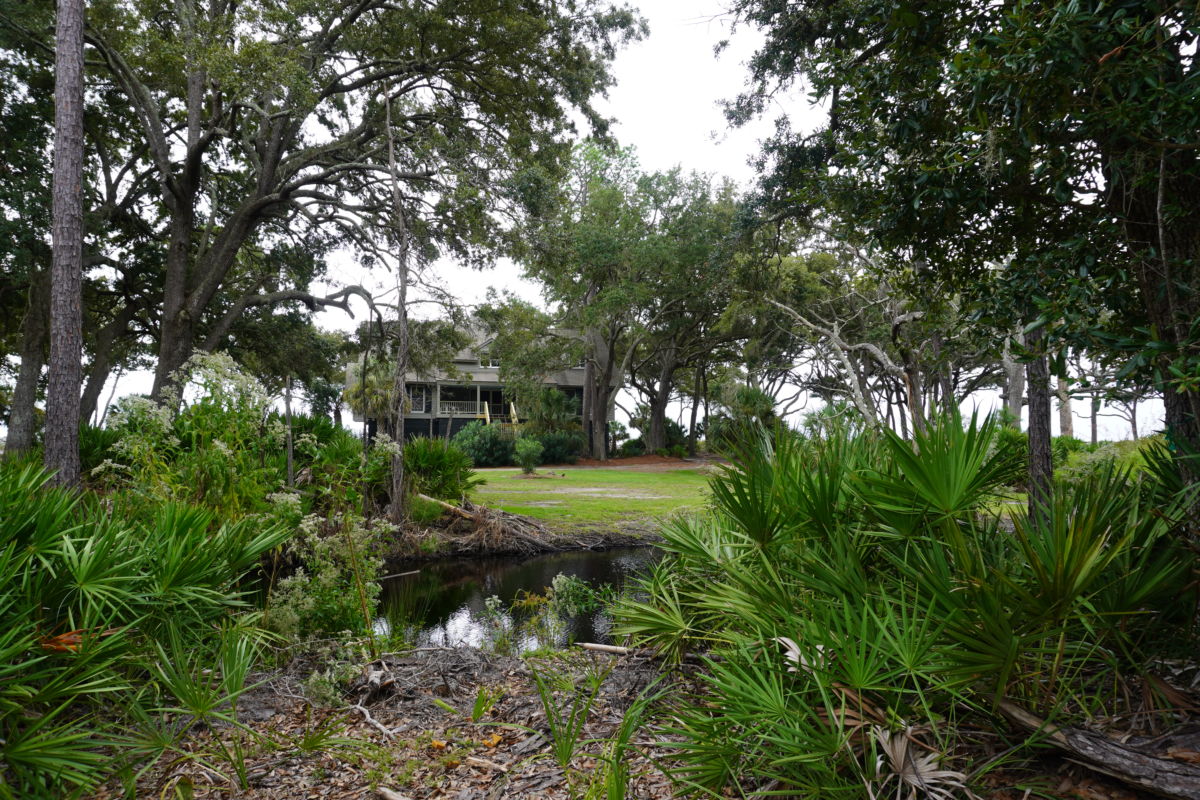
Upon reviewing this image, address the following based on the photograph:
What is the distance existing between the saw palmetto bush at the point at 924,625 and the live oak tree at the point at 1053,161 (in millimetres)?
746

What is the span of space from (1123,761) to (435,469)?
461 inches

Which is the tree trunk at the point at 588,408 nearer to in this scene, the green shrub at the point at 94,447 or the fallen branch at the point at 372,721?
the green shrub at the point at 94,447

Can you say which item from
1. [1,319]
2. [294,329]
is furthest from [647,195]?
[1,319]

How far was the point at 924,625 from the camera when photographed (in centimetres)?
254

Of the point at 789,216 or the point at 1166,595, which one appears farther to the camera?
the point at 789,216

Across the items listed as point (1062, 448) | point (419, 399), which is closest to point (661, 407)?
point (419, 399)

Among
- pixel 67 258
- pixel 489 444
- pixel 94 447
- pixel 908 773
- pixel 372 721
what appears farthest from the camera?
pixel 489 444

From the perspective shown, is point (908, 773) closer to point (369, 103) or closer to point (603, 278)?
point (369, 103)

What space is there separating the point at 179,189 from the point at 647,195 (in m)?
20.8

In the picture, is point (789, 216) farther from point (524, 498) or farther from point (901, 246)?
point (524, 498)

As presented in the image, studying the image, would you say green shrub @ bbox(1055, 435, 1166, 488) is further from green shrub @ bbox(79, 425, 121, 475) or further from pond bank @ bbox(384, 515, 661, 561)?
green shrub @ bbox(79, 425, 121, 475)

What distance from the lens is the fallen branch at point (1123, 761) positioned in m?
2.11

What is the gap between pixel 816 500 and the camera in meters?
3.54

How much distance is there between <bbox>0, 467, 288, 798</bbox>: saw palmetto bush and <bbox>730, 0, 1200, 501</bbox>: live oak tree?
15.7ft
